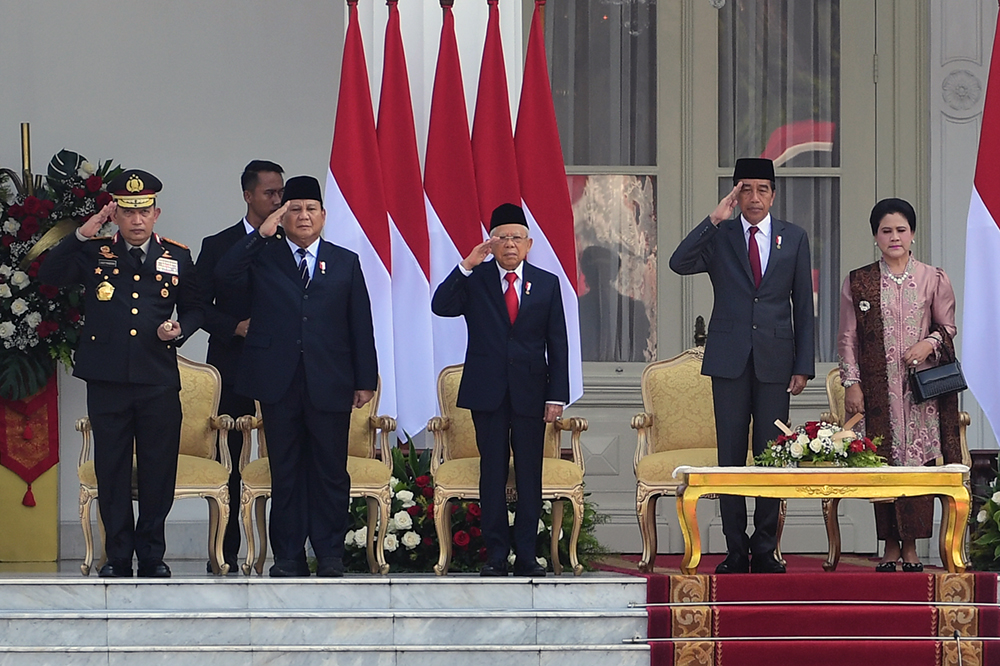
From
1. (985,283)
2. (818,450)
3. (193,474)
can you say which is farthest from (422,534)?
(985,283)

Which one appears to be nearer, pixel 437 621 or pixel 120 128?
Result: pixel 437 621

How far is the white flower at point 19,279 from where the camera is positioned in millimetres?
7711

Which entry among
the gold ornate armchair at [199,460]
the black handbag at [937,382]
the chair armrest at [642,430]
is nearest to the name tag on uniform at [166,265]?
the gold ornate armchair at [199,460]

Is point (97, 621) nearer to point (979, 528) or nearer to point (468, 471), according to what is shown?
point (468, 471)

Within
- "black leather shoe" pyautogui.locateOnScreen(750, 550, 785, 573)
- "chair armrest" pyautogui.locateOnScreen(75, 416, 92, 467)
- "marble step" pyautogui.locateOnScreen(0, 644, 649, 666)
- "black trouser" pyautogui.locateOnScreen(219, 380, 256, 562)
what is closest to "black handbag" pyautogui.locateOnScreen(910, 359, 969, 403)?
"chair armrest" pyautogui.locateOnScreen(75, 416, 92, 467)

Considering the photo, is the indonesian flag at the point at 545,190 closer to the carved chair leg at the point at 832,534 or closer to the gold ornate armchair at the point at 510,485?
the gold ornate armchair at the point at 510,485

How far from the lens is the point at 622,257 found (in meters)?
8.89

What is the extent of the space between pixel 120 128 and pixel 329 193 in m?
1.76

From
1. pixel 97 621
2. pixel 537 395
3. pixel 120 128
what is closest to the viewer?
pixel 97 621

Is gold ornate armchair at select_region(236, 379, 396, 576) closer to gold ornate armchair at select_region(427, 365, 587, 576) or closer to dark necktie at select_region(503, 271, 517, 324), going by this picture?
gold ornate armchair at select_region(427, 365, 587, 576)

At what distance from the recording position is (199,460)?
6676 millimetres

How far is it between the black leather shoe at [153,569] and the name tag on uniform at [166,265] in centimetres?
127

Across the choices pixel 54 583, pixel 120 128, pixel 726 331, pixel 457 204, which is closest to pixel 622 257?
pixel 457 204

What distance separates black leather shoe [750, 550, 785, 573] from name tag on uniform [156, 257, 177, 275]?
2895 mm
